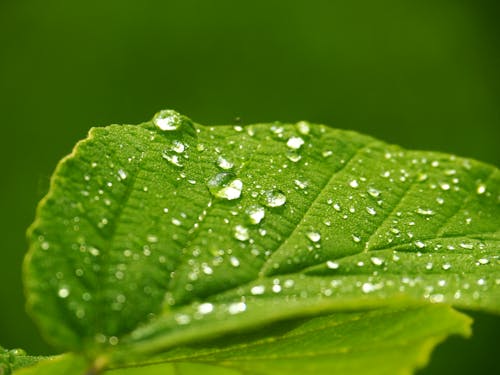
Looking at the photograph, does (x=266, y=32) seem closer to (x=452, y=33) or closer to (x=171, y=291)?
(x=452, y=33)

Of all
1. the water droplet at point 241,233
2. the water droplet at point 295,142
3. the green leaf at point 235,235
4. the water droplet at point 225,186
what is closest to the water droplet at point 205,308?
the green leaf at point 235,235

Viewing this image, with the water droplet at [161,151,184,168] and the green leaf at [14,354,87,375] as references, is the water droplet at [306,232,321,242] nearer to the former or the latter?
the water droplet at [161,151,184,168]

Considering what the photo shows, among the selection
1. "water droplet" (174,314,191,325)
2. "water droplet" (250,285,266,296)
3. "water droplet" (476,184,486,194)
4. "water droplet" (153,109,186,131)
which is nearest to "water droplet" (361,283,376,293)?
"water droplet" (250,285,266,296)

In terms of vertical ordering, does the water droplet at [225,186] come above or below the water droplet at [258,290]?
above

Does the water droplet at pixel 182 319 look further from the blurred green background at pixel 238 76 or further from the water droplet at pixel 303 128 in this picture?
the blurred green background at pixel 238 76

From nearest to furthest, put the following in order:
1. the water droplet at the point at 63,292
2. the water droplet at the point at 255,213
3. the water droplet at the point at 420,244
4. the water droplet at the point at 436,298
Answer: the water droplet at the point at 63,292 < the water droplet at the point at 436,298 < the water droplet at the point at 255,213 < the water droplet at the point at 420,244

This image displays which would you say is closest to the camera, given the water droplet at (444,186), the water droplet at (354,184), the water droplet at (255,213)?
the water droplet at (255,213)

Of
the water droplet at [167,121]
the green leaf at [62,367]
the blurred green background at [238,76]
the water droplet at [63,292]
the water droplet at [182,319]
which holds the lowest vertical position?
the green leaf at [62,367]

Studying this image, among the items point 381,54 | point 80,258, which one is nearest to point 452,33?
point 381,54
